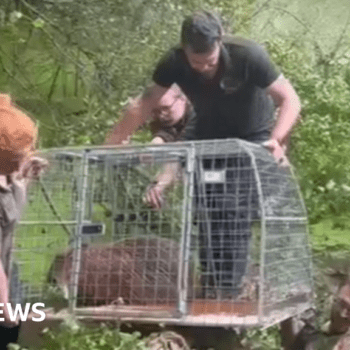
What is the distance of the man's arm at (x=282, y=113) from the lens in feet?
10.4

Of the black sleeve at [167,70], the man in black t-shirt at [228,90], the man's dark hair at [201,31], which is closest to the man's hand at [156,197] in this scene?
the man in black t-shirt at [228,90]

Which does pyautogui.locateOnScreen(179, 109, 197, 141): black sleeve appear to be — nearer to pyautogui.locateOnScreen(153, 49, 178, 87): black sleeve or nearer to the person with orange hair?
pyautogui.locateOnScreen(153, 49, 178, 87): black sleeve

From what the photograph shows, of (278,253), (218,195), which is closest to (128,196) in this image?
(218,195)

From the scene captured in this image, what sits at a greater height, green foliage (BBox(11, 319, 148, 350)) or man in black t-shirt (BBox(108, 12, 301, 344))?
man in black t-shirt (BBox(108, 12, 301, 344))

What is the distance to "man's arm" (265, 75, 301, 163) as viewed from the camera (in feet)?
10.4

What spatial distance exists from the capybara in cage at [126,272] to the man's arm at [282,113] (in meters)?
0.40

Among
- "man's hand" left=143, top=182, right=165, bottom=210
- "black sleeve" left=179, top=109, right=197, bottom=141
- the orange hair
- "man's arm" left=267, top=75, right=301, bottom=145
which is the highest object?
"man's arm" left=267, top=75, right=301, bottom=145

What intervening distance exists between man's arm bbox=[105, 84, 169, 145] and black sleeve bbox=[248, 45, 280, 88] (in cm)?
26

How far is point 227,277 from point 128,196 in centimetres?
37

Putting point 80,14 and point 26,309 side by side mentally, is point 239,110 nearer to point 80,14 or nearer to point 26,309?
point 80,14

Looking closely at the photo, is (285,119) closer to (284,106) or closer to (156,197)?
(284,106)

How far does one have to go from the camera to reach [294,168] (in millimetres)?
3188

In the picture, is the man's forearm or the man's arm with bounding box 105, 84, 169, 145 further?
the man's arm with bounding box 105, 84, 169, 145

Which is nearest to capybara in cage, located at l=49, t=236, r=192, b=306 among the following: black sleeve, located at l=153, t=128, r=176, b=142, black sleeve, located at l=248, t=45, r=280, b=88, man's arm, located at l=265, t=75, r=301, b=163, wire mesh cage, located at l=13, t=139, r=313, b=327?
wire mesh cage, located at l=13, t=139, r=313, b=327
